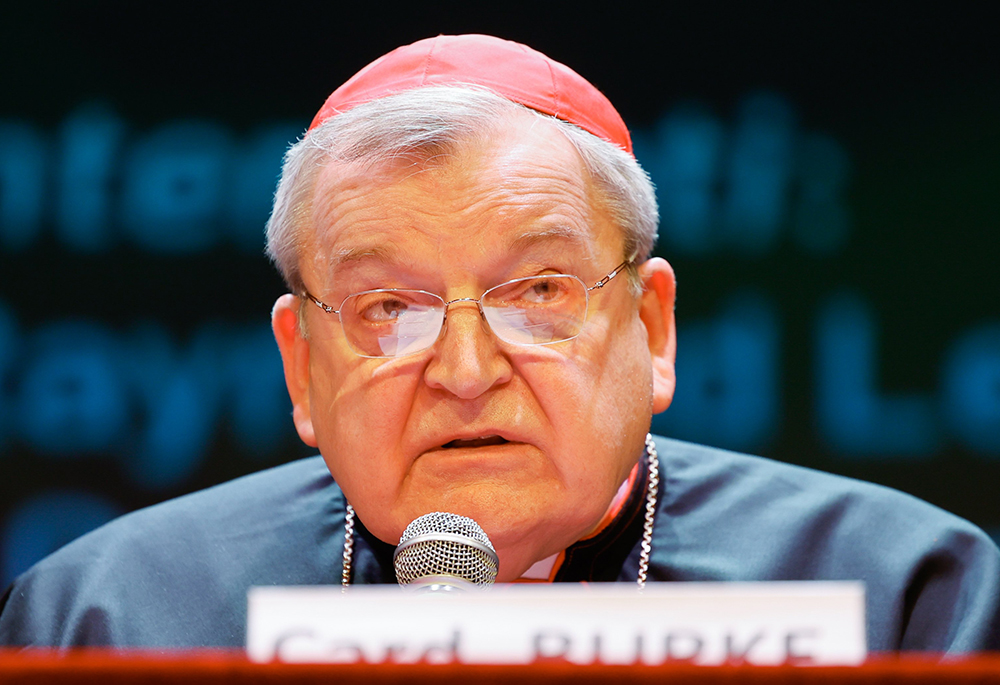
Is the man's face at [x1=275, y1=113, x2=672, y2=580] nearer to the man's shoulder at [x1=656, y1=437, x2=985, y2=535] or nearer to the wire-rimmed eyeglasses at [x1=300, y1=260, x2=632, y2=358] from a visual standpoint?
the wire-rimmed eyeglasses at [x1=300, y1=260, x2=632, y2=358]

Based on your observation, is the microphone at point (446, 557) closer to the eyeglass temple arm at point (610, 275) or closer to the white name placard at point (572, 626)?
the white name placard at point (572, 626)

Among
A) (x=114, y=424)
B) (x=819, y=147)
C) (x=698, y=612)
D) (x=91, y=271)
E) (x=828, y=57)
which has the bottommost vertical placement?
(x=114, y=424)

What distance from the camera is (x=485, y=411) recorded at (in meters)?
1.82

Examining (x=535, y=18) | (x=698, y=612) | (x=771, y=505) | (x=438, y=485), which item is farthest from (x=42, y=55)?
(x=698, y=612)

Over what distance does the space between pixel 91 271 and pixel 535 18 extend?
1.78 m

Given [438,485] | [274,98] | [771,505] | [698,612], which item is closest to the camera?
[698,612]

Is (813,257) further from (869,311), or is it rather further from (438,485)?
(438,485)

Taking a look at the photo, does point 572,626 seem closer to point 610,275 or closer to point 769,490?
point 610,275

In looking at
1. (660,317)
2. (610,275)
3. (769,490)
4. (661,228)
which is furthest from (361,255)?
(661,228)

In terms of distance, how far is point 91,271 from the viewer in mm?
3480

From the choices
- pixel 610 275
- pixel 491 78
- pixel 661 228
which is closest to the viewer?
pixel 610 275

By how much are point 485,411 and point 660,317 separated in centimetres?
62

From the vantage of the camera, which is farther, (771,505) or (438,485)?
(771,505)

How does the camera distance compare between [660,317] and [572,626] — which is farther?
[660,317]
